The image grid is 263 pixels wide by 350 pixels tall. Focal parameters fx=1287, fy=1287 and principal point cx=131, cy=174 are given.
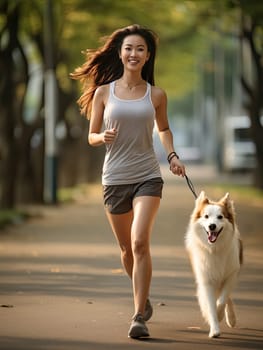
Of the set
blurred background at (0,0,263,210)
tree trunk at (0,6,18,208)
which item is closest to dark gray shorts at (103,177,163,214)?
blurred background at (0,0,263,210)

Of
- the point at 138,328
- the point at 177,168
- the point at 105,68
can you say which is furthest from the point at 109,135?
the point at 138,328

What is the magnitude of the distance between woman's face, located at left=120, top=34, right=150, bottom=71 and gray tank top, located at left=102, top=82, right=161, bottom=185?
0.23 m

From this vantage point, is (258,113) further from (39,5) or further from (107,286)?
(107,286)

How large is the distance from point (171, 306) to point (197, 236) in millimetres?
1948

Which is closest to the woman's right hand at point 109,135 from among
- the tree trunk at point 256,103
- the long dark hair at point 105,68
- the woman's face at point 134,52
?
the woman's face at point 134,52

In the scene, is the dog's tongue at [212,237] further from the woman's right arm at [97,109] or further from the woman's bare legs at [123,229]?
the woman's right arm at [97,109]

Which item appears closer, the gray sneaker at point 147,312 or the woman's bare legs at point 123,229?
the woman's bare legs at point 123,229

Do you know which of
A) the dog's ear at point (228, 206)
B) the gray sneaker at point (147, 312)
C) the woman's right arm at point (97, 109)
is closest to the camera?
the dog's ear at point (228, 206)

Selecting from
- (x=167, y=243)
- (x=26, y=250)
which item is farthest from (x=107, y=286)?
(x=167, y=243)

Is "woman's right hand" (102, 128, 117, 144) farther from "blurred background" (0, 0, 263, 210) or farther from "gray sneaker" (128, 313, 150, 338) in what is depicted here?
"blurred background" (0, 0, 263, 210)

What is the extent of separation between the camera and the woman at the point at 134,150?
9016 millimetres

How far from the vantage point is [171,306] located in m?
10.9

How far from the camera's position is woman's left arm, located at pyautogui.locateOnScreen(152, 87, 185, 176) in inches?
362

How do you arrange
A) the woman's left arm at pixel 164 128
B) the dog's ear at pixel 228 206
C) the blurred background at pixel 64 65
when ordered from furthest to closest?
1. the blurred background at pixel 64 65
2. the woman's left arm at pixel 164 128
3. the dog's ear at pixel 228 206
